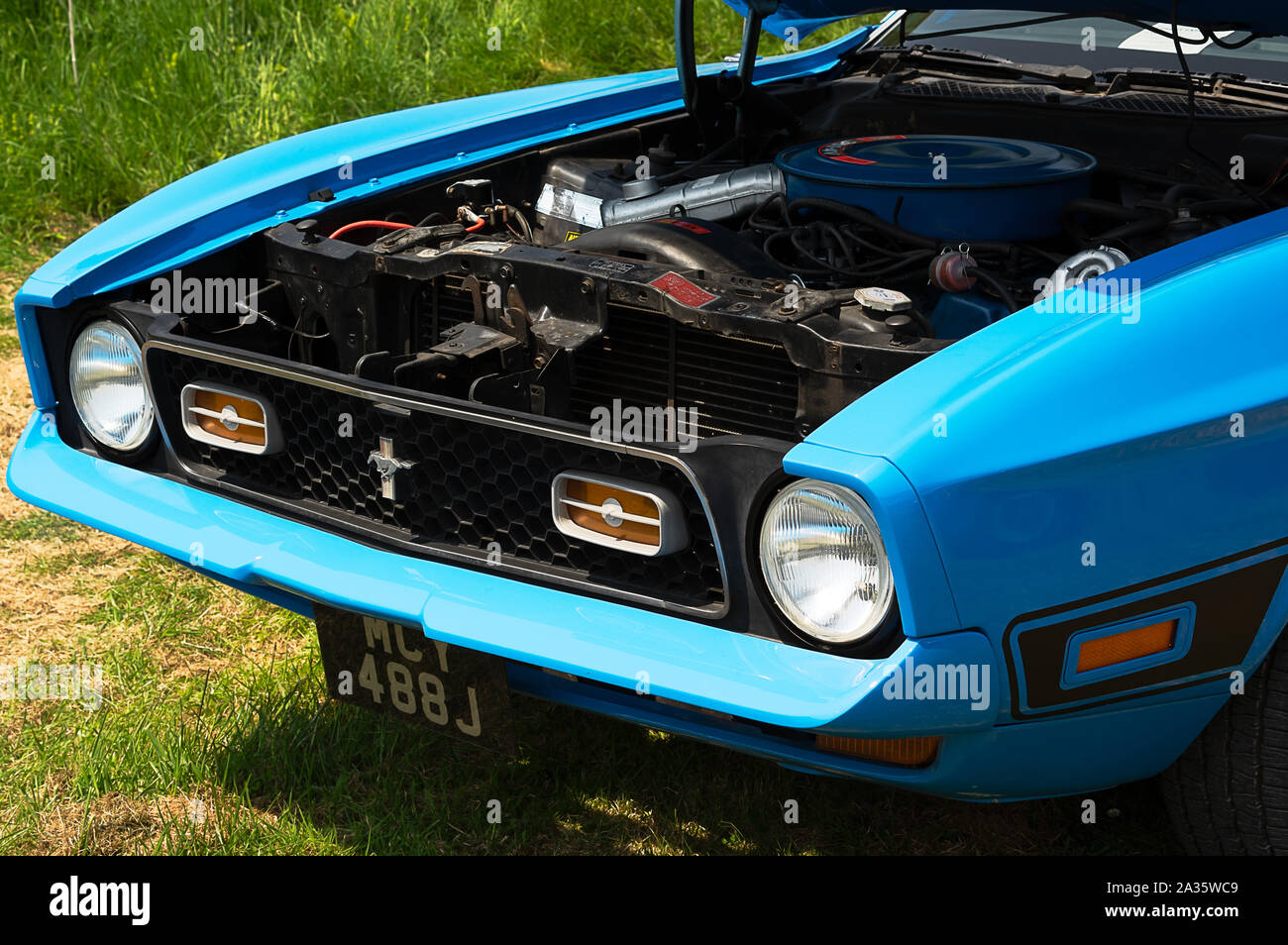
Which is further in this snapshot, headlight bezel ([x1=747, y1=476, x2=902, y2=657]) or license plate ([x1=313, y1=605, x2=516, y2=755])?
license plate ([x1=313, y1=605, x2=516, y2=755])

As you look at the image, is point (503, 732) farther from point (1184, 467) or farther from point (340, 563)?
point (1184, 467)

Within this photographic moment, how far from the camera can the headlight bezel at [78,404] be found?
2.24 m

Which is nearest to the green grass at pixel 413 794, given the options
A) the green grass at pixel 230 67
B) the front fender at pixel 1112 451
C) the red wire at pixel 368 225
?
the front fender at pixel 1112 451

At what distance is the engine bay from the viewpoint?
6.39 feet

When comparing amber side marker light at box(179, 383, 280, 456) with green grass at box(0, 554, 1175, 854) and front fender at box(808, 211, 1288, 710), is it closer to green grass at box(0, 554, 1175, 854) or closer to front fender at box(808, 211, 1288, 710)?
green grass at box(0, 554, 1175, 854)

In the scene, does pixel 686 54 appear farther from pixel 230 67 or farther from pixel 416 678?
pixel 230 67

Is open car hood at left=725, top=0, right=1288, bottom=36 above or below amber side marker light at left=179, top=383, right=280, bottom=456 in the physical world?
above

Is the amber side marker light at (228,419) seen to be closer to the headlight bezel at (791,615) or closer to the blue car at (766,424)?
the blue car at (766,424)

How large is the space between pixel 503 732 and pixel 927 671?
2.22ft

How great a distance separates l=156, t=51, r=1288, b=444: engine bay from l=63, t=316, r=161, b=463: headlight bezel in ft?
0.32

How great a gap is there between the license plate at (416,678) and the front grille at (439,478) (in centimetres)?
13

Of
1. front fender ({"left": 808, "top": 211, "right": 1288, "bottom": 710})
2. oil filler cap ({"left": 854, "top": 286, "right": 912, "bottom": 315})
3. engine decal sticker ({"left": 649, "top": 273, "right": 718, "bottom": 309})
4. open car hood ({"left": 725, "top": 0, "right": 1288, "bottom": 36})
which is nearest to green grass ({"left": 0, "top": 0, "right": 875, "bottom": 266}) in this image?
open car hood ({"left": 725, "top": 0, "right": 1288, "bottom": 36})

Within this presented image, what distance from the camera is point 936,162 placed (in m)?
2.44

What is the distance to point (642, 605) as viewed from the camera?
1.79 metres
